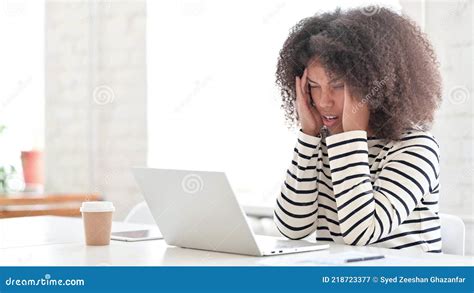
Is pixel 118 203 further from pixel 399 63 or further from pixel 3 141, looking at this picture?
pixel 399 63

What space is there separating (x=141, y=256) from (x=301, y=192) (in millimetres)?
541

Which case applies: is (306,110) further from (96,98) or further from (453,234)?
(96,98)

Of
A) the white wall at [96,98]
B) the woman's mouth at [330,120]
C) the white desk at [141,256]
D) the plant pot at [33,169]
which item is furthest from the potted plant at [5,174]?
the woman's mouth at [330,120]

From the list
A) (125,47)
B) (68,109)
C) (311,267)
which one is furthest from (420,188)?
(68,109)

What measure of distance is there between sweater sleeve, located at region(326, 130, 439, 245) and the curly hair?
105mm

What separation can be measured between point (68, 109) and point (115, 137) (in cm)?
37

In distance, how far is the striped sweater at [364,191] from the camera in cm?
178

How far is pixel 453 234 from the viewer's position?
1.89 meters

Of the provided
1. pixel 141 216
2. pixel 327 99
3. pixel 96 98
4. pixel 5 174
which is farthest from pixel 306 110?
pixel 5 174

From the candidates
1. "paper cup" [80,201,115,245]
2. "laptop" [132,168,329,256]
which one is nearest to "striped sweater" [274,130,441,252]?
"laptop" [132,168,329,256]

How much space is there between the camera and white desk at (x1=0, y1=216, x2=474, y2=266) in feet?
4.81

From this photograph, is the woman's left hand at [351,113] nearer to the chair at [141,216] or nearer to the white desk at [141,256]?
the white desk at [141,256]
